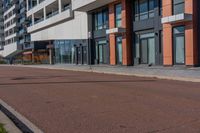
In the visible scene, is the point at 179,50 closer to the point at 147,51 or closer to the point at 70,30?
the point at 147,51

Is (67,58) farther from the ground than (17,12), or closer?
closer

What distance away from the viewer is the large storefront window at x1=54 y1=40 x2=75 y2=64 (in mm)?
55219

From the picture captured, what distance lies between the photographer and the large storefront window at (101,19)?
1724 inches

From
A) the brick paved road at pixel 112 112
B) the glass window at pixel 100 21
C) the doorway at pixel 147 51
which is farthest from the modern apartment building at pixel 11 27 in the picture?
the brick paved road at pixel 112 112

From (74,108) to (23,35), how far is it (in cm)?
9553

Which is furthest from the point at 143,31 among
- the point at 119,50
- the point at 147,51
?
the point at 119,50

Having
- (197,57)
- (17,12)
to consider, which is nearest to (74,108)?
(197,57)

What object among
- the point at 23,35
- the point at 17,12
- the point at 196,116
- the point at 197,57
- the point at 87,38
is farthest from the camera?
the point at 17,12

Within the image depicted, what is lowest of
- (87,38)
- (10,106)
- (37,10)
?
(10,106)

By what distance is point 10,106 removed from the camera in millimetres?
12781

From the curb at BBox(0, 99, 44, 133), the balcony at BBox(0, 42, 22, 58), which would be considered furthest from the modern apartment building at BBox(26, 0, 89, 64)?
the curb at BBox(0, 99, 44, 133)

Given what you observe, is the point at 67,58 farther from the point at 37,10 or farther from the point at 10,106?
the point at 10,106

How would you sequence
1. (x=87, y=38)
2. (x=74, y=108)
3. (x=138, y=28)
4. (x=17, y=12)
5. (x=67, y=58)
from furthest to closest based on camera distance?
1. (x=17, y=12)
2. (x=67, y=58)
3. (x=87, y=38)
4. (x=138, y=28)
5. (x=74, y=108)

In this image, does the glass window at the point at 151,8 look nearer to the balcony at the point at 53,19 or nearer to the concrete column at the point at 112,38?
the concrete column at the point at 112,38
